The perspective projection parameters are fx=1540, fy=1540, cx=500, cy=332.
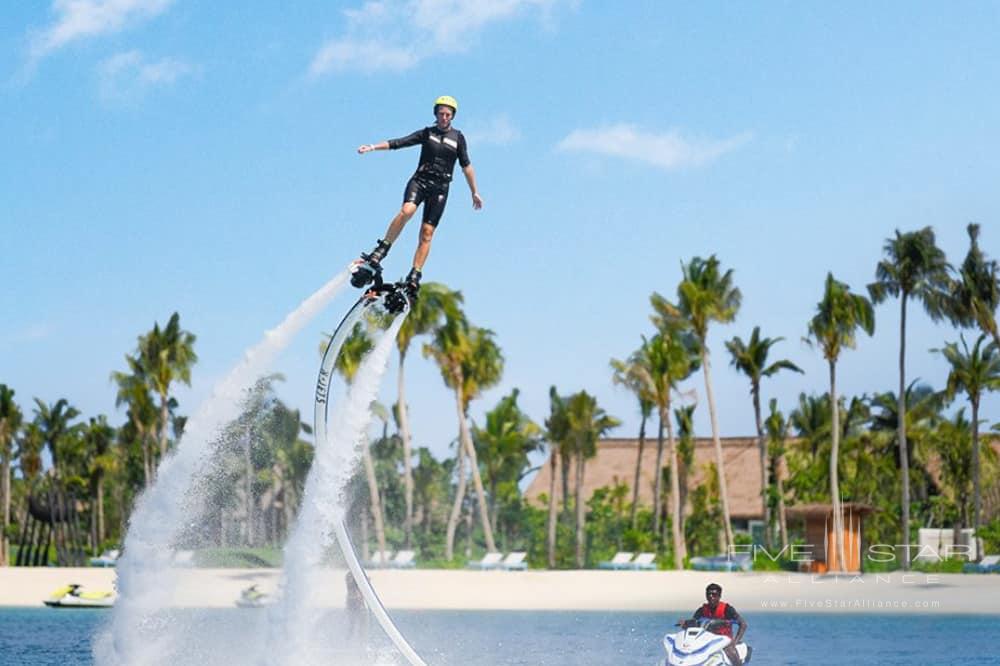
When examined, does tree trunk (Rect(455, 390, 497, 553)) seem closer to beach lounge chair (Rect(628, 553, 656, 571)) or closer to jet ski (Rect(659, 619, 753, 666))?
beach lounge chair (Rect(628, 553, 656, 571))

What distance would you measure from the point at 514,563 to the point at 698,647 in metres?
48.5

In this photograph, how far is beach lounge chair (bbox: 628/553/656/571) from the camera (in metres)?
70.1

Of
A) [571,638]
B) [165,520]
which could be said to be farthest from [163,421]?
[165,520]

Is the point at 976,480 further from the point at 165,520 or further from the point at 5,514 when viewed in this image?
the point at 5,514

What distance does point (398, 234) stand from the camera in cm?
1877

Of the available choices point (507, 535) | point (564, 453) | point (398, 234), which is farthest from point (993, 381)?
point (398, 234)

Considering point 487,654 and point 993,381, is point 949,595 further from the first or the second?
point 487,654

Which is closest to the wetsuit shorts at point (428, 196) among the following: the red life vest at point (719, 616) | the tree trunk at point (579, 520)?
the red life vest at point (719, 616)

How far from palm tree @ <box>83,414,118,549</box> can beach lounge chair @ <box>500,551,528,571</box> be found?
32.2 m

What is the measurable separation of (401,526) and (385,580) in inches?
719

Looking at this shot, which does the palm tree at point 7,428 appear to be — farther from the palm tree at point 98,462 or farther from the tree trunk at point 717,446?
the tree trunk at point 717,446

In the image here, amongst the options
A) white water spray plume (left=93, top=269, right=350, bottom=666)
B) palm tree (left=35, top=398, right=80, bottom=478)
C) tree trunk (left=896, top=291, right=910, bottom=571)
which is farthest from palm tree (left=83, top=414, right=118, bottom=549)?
white water spray plume (left=93, top=269, right=350, bottom=666)

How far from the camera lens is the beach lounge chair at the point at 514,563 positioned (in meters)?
70.8

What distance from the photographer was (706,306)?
69188mm
